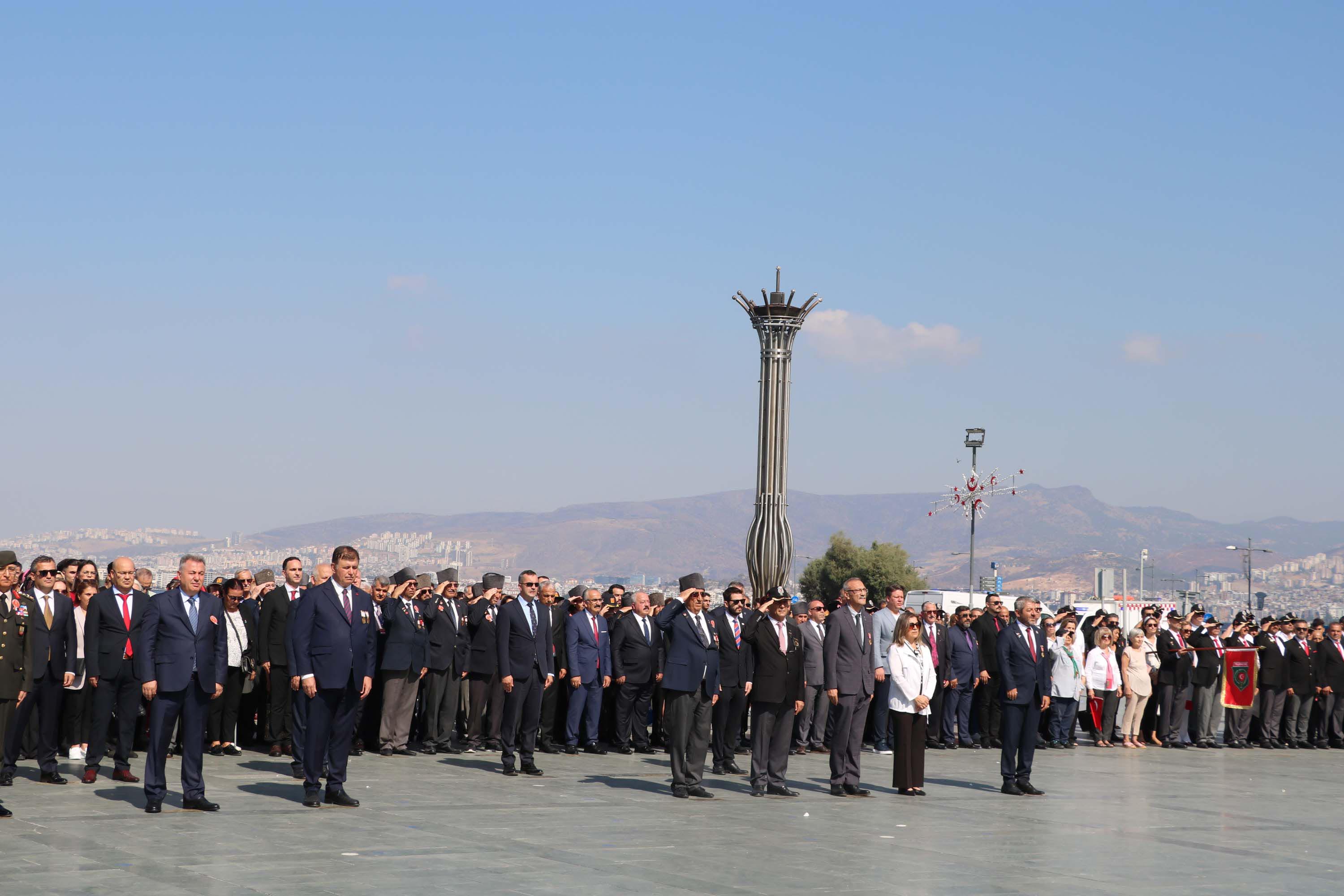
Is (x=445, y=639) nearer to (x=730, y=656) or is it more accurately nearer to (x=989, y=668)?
(x=730, y=656)

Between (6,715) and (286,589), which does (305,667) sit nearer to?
(6,715)

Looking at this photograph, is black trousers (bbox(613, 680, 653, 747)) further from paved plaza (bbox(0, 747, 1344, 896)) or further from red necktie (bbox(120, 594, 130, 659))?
red necktie (bbox(120, 594, 130, 659))

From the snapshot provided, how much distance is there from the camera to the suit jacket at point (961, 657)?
752 inches

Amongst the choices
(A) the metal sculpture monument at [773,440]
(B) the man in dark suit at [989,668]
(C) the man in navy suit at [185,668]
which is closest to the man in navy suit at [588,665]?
(B) the man in dark suit at [989,668]

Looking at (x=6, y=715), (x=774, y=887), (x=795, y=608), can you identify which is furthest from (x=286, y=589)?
(x=774, y=887)

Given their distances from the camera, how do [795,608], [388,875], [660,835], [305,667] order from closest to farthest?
1. [388,875]
2. [660,835]
3. [305,667]
4. [795,608]

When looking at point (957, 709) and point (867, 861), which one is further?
point (957, 709)

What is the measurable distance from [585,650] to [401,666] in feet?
7.34

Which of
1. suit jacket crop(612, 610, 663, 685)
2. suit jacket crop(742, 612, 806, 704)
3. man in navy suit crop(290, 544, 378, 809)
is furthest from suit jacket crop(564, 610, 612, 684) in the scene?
man in navy suit crop(290, 544, 378, 809)

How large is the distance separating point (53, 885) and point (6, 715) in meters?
4.31

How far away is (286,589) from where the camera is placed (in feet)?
50.0

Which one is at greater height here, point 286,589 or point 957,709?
point 286,589

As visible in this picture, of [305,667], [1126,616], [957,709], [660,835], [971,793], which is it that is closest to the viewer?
[660,835]

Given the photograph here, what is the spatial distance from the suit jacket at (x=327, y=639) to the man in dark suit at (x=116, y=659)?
191 cm
